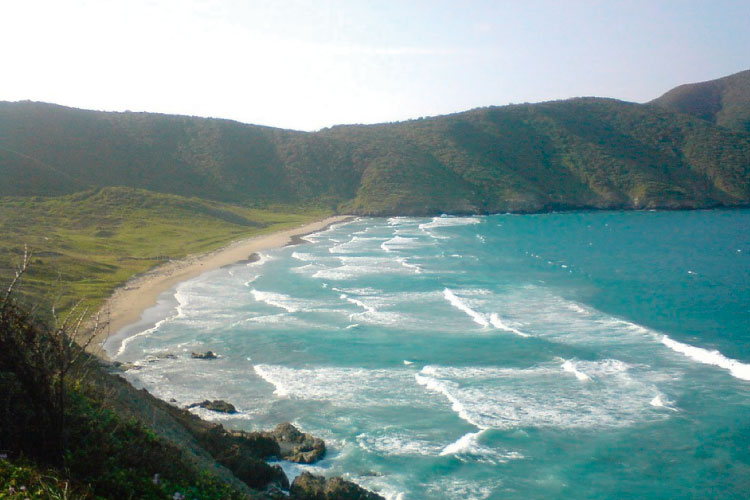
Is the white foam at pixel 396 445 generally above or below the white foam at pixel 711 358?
below

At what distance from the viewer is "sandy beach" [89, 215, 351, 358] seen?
30.0 metres

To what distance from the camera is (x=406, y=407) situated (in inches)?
752

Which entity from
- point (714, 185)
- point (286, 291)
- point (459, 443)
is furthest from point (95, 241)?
point (714, 185)

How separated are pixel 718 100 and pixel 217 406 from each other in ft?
666

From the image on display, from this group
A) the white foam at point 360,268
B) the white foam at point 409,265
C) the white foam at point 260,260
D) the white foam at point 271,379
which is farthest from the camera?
the white foam at point 260,260

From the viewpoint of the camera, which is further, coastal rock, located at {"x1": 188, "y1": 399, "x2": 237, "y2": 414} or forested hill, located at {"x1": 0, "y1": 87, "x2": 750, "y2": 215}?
forested hill, located at {"x1": 0, "y1": 87, "x2": 750, "y2": 215}

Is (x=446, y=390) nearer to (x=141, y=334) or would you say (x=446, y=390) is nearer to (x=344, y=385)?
(x=344, y=385)

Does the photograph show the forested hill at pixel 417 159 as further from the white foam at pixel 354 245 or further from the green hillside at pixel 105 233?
the white foam at pixel 354 245

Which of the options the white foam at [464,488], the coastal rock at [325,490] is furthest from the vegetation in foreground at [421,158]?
the coastal rock at [325,490]

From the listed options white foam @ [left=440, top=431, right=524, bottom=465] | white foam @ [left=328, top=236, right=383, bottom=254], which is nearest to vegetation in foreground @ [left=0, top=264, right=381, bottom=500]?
white foam @ [left=440, top=431, right=524, bottom=465]

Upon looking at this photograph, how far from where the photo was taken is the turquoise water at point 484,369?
15367mm

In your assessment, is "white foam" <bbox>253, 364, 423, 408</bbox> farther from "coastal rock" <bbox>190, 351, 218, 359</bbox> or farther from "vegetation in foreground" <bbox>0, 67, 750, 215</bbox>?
"vegetation in foreground" <bbox>0, 67, 750, 215</bbox>

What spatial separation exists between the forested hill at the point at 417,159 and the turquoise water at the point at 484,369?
204ft

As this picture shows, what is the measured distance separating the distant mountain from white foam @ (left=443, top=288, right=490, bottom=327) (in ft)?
517
